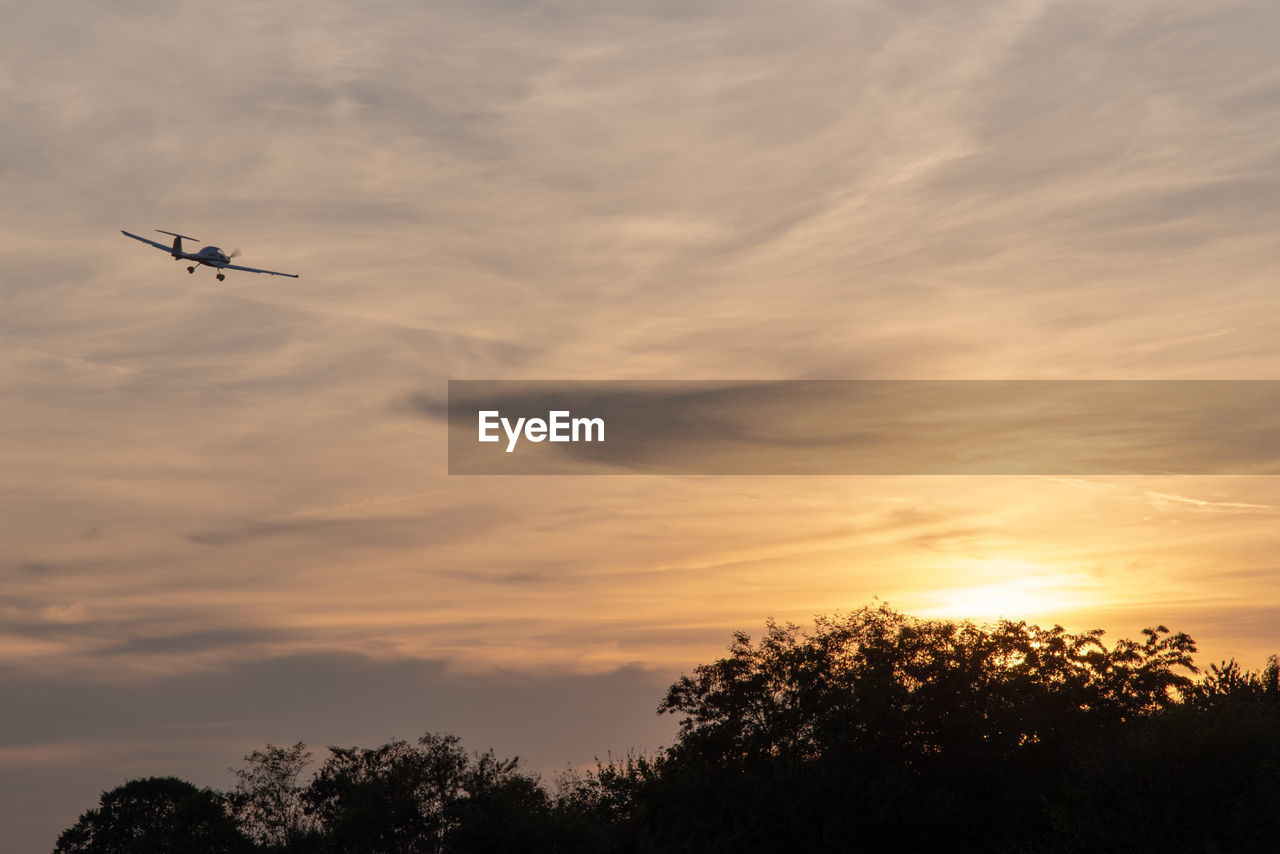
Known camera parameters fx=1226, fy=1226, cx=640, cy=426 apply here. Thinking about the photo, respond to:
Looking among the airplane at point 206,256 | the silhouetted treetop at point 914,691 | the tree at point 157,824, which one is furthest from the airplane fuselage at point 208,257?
the tree at point 157,824

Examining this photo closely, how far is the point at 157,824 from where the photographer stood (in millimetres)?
138375

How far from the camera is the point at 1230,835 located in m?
49.2

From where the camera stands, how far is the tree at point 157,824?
122188mm

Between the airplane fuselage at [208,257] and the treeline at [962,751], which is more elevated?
the airplane fuselage at [208,257]

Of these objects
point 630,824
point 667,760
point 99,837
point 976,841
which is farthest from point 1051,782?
point 99,837

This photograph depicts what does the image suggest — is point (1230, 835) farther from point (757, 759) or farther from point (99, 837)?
point (99, 837)

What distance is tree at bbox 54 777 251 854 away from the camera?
122188mm

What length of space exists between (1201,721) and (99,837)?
126 m

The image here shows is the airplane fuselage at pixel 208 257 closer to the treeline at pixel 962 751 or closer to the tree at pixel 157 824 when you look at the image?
the treeline at pixel 962 751

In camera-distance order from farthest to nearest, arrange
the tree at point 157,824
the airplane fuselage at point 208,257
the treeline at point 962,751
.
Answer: the tree at point 157,824
the airplane fuselage at point 208,257
the treeline at point 962,751

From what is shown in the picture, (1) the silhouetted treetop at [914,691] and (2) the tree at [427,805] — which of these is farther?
(2) the tree at [427,805]

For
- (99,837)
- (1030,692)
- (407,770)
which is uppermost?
(1030,692)

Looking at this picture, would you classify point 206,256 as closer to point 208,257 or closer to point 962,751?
point 208,257

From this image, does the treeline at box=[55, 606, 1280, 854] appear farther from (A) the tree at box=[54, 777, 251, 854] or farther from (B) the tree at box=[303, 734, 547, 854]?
(A) the tree at box=[54, 777, 251, 854]
